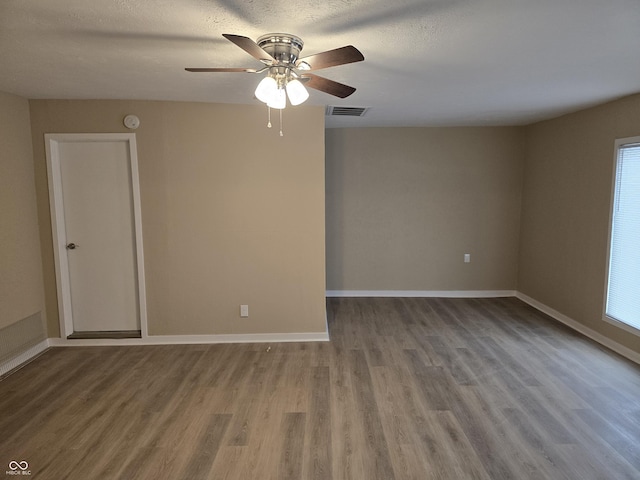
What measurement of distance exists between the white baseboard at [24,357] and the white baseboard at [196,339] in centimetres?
11

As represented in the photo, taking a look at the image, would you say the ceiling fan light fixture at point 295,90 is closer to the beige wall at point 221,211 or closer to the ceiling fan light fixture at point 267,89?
the ceiling fan light fixture at point 267,89

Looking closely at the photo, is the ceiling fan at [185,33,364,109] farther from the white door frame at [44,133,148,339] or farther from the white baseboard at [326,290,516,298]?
the white baseboard at [326,290,516,298]

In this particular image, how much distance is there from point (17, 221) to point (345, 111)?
3.47 m

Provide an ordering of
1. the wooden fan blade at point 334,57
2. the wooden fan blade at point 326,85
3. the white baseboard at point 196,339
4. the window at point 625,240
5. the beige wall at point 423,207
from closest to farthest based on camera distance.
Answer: the wooden fan blade at point 334,57 < the wooden fan blade at point 326,85 < the window at point 625,240 < the white baseboard at point 196,339 < the beige wall at point 423,207

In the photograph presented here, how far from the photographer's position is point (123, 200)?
13.1 feet

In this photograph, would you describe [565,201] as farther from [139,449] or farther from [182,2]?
[139,449]

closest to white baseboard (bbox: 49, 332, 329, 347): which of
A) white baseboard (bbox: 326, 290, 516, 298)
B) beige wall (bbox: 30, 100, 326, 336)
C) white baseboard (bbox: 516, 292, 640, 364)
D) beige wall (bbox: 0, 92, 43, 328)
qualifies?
beige wall (bbox: 30, 100, 326, 336)

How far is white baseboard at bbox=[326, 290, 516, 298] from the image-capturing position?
226 inches

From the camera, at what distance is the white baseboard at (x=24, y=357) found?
136 inches

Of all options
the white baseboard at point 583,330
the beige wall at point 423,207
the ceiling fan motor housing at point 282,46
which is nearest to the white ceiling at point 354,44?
the ceiling fan motor housing at point 282,46

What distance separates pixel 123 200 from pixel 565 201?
5036 millimetres

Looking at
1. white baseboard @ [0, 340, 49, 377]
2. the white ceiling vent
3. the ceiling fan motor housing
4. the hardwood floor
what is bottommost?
the hardwood floor

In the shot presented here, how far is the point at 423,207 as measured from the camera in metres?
5.68

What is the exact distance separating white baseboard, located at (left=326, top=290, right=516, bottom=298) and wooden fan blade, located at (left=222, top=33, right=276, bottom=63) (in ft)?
13.8
